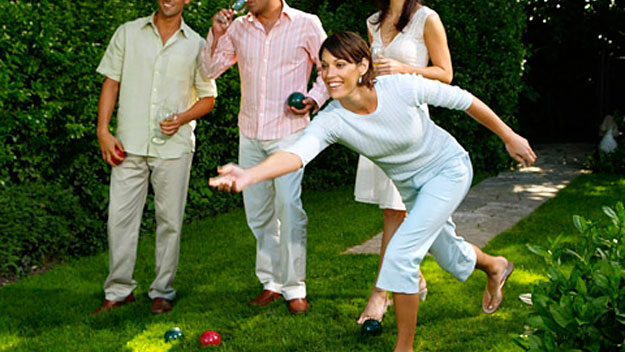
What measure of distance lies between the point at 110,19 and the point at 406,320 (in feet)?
13.5

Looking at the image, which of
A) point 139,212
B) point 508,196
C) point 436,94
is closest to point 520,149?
point 436,94

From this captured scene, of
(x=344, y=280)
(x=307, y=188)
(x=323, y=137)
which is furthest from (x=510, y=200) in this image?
(x=323, y=137)

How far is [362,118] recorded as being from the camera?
359cm

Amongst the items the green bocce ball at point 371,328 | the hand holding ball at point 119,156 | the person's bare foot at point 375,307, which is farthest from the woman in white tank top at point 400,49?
the hand holding ball at point 119,156

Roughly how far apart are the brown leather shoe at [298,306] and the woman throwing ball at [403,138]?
1.12 metres

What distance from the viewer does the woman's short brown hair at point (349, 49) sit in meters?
3.55

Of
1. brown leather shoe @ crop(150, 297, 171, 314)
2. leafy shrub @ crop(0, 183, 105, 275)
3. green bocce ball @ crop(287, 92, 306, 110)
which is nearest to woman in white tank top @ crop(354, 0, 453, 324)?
green bocce ball @ crop(287, 92, 306, 110)

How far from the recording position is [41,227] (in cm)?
599

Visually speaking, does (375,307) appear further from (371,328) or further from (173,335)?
(173,335)

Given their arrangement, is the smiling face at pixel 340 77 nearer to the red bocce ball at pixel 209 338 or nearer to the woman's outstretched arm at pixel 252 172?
the woman's outstretched arm at pixel 252 172

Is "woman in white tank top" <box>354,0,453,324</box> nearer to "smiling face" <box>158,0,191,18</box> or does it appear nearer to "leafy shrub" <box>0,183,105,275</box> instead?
"smiling face" <box>158,0,191,18</box>

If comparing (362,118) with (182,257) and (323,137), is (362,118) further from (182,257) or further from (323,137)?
(182,257)

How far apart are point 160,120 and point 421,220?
1903 mm

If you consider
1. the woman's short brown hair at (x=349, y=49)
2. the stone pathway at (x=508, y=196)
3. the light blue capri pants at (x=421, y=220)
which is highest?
the woman's short brown hair at (x=349, y=49)
